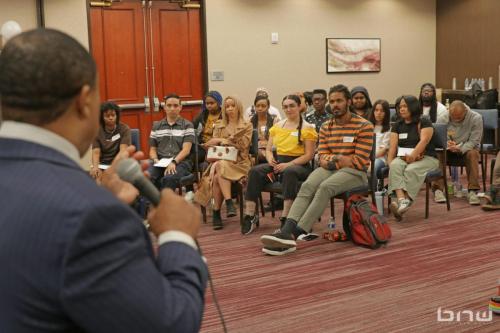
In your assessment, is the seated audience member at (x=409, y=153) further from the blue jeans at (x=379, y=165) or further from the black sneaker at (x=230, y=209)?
the black sneaker at (x=230, y=209)

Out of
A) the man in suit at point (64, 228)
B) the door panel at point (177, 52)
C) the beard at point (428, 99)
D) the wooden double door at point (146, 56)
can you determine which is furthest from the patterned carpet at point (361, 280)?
the door panel at point (177, 52)

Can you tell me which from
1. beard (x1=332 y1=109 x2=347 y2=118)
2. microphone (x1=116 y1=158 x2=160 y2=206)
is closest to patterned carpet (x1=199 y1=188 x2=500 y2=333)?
beard (x1=332 y1=109 x2=347 y2=118)

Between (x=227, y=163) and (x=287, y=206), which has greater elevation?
(x=227, y=163)

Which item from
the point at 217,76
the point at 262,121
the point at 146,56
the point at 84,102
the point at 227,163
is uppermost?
the point at 146,56

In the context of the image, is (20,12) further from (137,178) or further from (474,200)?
(137,178)

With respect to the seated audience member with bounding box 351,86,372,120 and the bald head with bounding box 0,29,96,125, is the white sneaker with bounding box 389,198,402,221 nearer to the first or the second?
the seated audience member with bounding box 351,86,372,120

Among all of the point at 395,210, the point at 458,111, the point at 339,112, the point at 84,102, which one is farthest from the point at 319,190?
the point at 84,102

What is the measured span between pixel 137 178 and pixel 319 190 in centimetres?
423

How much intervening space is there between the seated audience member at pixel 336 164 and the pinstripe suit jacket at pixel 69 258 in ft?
14.1

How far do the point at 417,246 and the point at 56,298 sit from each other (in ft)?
15.3

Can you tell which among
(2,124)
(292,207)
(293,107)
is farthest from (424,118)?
(2,124)

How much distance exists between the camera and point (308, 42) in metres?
11.6

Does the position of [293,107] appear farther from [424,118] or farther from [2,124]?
[2,124]

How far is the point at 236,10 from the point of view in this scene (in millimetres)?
10797
